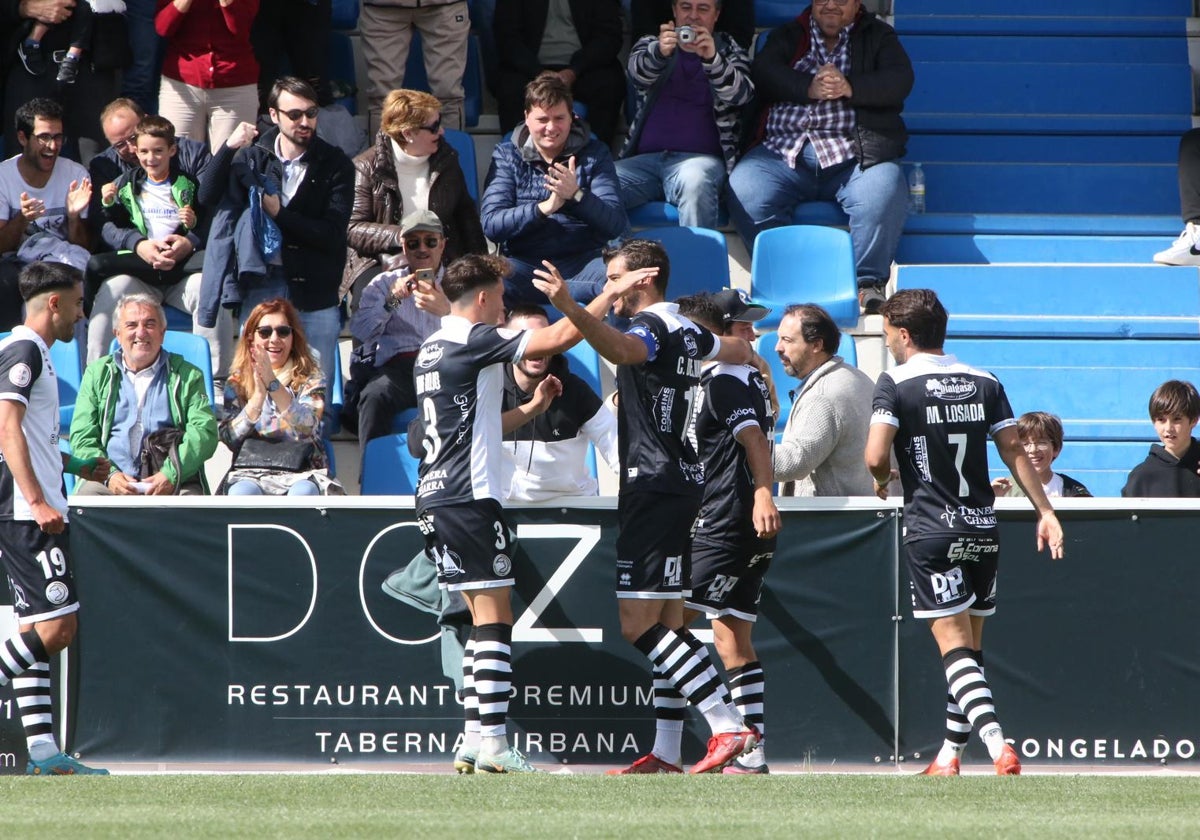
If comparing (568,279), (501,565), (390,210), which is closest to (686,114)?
(568,279)

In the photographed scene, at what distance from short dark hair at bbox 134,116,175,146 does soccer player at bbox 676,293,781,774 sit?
169 inches

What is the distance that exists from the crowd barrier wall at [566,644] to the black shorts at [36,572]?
75 centimetres

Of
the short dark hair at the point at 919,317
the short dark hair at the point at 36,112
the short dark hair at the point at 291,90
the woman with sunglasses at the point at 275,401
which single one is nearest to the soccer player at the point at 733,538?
the short dark hair at the point at 919,317

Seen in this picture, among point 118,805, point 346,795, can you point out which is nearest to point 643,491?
point 346,795

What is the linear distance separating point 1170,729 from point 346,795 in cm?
401

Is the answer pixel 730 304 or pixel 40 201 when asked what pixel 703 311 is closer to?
pixel 730 304

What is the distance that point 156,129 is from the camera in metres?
9.84

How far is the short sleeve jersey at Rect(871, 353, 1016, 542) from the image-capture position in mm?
6781

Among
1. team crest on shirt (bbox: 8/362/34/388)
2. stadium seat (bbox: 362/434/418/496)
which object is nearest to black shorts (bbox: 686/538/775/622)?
stadium seat (bbox: 362/434/418/496)

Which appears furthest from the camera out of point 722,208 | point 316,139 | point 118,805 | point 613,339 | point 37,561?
point 722,208

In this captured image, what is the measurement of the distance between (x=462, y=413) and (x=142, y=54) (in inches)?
236

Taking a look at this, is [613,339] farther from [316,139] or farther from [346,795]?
[316,139]

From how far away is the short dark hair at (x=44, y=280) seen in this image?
7137 mm

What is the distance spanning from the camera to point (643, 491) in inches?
265
